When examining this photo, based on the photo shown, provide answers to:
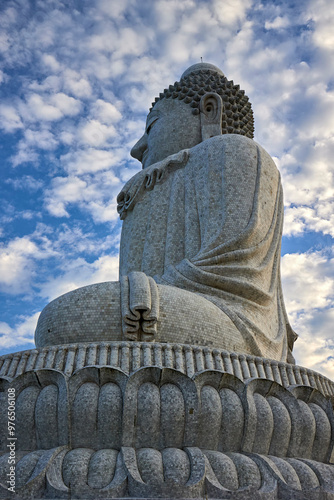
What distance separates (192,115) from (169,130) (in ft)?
1.49

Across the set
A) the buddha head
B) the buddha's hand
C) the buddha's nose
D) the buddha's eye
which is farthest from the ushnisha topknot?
the buddha's hand

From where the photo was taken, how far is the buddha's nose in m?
8.87

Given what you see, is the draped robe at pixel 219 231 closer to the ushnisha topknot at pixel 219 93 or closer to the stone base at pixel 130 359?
the stone base at pixel 130 359

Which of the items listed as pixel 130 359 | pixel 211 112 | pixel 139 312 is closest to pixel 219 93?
pixel 211 112

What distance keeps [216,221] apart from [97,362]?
292 cm

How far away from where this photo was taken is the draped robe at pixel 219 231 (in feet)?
19.0

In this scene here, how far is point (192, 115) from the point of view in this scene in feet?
27.5

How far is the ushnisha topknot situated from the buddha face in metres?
0.14

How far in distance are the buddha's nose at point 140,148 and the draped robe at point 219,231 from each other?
49.7 inches

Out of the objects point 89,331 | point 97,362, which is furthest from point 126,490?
point 89,331

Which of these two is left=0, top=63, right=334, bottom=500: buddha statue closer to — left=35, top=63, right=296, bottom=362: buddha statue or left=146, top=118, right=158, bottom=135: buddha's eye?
left=35, top=63, right=296, bottom=362: buddha statue

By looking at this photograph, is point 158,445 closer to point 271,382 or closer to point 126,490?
point 126,490

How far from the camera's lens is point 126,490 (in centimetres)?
313

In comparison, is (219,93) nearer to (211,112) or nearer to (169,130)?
(211,112)
